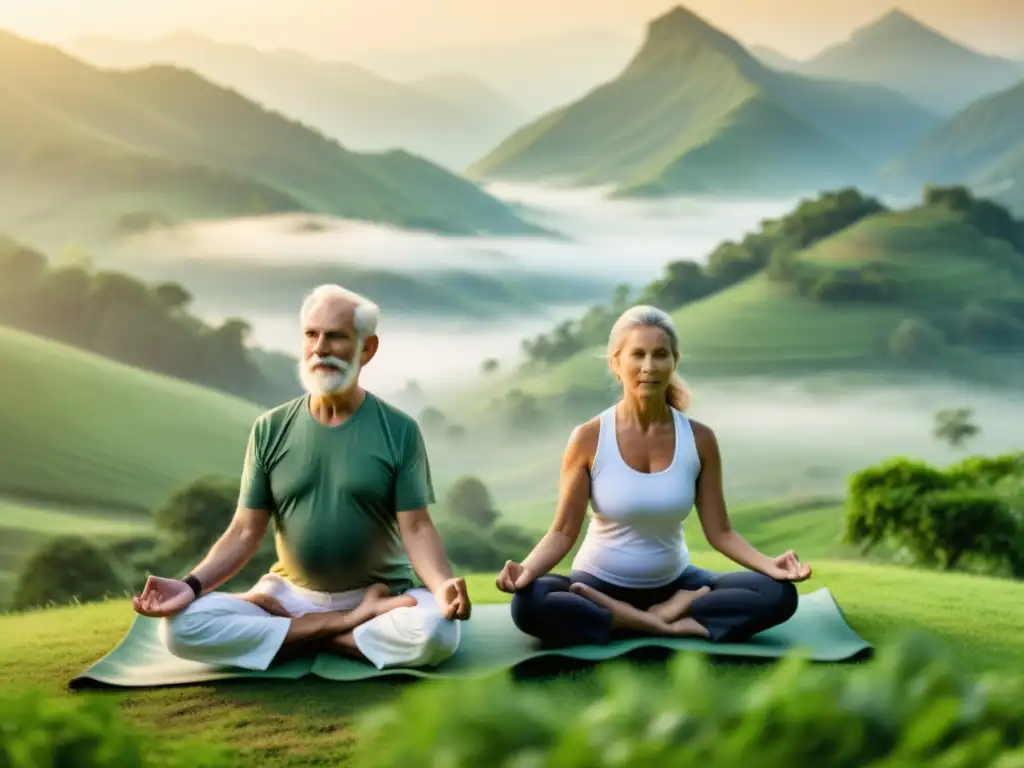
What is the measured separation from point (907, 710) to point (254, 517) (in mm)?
2849

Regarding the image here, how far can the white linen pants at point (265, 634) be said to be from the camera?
4129 mm

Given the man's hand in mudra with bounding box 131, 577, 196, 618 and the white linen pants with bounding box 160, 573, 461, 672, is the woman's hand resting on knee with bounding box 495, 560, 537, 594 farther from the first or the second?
the man's hand in mudra with bounding box 131, 577, 196, 618

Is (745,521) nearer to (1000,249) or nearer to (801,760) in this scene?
(1000,249)

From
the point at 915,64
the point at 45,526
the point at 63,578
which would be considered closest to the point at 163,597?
the point at 63,578

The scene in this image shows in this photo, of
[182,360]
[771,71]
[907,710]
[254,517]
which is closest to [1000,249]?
[771,71]

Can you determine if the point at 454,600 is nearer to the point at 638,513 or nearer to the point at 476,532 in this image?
the point at 638,513

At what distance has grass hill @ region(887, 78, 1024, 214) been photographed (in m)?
14.4

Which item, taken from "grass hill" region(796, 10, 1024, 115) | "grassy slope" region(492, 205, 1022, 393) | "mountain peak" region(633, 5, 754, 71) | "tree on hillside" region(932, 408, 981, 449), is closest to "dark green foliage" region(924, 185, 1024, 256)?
"grassy slope" region(492, 205, 1022, 393)

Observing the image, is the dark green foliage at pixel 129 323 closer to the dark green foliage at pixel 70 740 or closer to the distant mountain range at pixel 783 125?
the distant mountain range at pixel 783 125

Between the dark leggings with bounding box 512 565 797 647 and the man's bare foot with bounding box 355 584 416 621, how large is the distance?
0.39 metres

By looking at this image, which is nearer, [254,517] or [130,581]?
[254,517]

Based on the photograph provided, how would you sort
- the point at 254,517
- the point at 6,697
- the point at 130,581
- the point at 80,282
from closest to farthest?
the point at 6,697 → the point at 254,517 → the point at 130,581 → the point at 80,282

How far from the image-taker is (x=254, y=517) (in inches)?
172

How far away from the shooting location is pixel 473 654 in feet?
14.4
